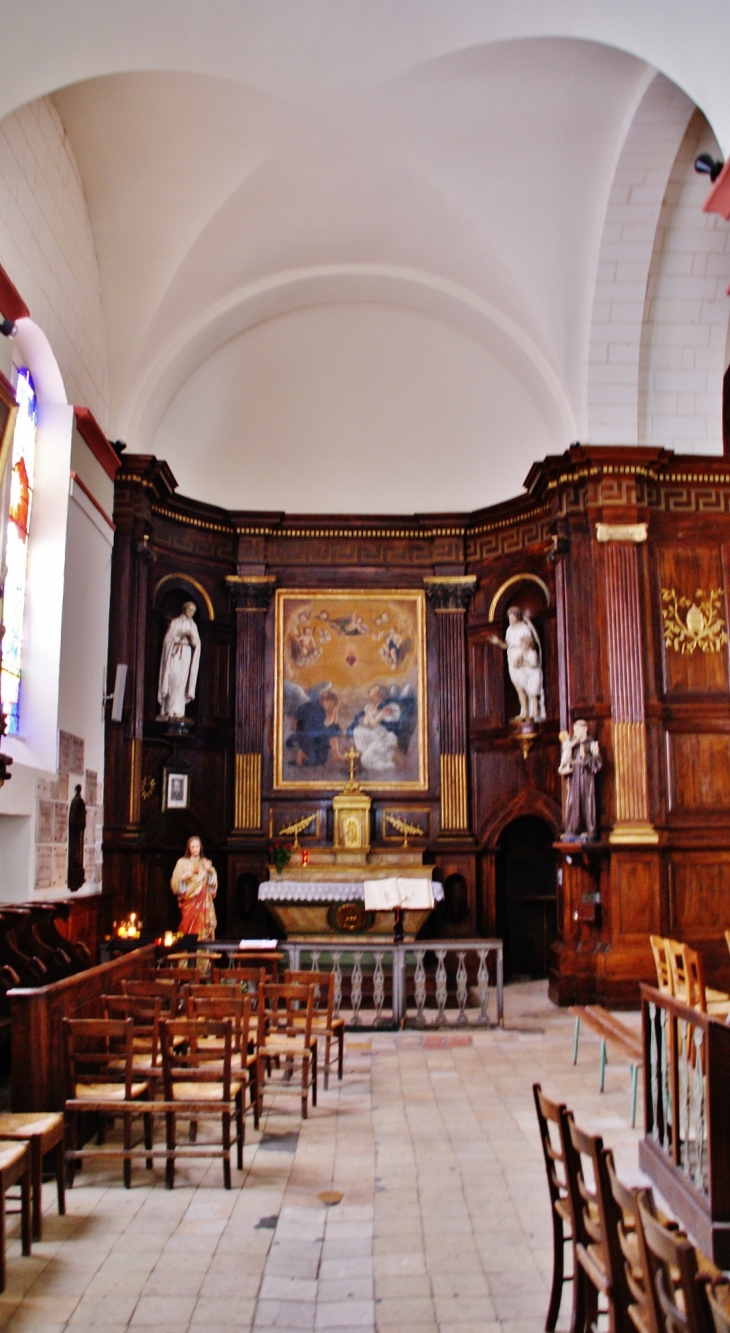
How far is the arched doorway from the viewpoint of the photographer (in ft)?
50.2

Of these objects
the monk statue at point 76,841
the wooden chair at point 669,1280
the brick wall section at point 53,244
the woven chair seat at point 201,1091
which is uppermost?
the brick wall section at point 53,244

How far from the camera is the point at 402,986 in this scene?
1054cm

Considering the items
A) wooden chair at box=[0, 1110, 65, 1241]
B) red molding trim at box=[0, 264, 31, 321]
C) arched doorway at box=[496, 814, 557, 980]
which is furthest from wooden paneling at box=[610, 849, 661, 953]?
red molding trim at box=[0, 264, 31, 321]

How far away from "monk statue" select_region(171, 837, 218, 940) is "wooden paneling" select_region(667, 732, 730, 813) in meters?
5.50

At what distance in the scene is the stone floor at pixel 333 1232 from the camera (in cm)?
432

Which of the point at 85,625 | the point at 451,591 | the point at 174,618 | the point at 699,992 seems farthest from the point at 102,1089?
the point at 451,591

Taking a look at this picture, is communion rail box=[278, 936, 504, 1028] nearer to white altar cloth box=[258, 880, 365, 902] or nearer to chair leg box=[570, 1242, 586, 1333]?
white altar cloth box=[258, 880, 365, 902]

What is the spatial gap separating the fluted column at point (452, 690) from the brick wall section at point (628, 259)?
342 cm

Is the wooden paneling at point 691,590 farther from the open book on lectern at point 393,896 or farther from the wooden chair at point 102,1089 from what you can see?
the wooden chair at point 102,1089

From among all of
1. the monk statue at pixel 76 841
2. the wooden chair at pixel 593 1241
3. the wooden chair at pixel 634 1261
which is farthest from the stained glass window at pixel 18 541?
the wooden chair at pixel 634 1261

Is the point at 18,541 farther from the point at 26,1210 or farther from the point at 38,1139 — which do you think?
the point at 26,1210

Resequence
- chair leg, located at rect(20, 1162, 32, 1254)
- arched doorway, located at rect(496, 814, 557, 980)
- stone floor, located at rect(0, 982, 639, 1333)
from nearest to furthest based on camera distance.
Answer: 1. stone floor, located at rect(0, 982, 639, 1333)
2. chair leg, located at rect(20, 1162, 32, 1254)
3. arched doorway, located at rect(496, 814, 557, 980)

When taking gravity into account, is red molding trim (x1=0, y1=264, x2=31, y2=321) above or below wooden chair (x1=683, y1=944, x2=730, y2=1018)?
above

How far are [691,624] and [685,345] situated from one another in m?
3.38
